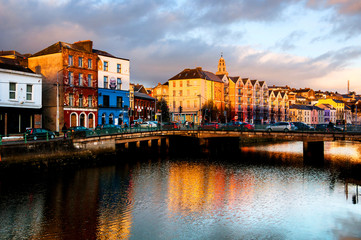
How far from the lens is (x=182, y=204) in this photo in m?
26.5

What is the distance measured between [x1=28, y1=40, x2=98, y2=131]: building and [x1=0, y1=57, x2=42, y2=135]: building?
4.81 m

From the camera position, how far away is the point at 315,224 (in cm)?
2189

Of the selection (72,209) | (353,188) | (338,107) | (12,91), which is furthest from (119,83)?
(338,107)

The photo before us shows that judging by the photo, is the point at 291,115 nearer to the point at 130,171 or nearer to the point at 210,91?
the point at 210,91

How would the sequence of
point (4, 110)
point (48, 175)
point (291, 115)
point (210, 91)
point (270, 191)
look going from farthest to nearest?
point (291, 115), point (210, 91), point (4, 110), point (48, 175), point (270, 191)

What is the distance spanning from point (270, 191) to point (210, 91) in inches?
3138

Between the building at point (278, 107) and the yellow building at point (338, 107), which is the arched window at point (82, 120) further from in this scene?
the yellow building at point (338, 107)

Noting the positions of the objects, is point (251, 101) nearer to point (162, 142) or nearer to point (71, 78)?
point (162, 142)

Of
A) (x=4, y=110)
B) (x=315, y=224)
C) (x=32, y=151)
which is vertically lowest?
(x=315, y=224)

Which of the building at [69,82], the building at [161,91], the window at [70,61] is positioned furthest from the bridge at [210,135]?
the building at [161,91]

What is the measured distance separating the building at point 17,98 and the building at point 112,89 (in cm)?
1560

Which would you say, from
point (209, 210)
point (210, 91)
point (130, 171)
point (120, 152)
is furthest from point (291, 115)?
point (209, 210)

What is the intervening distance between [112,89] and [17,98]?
22.8 meters

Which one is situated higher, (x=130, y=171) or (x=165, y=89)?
(x=165, y=89)
